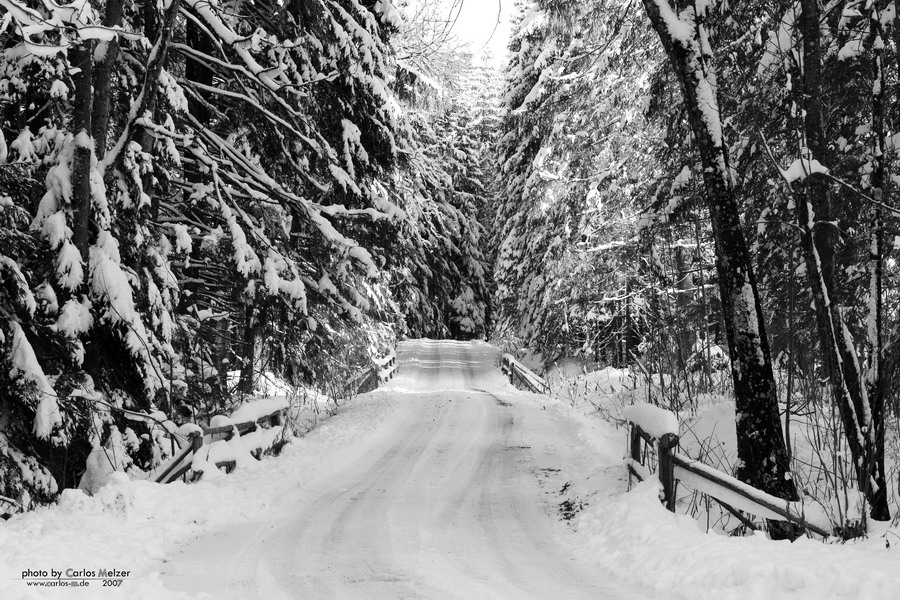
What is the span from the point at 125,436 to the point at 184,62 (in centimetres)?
670

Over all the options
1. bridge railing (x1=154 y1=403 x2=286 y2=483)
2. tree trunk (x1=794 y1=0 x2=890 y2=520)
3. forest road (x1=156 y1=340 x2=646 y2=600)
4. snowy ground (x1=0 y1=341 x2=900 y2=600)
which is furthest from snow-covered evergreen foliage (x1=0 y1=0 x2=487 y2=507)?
tree trunk (x1=794 y1=0 x2=890 y2=520)

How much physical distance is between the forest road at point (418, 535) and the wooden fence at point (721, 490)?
1182mm

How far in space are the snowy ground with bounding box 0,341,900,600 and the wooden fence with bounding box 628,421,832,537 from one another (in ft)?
0.97

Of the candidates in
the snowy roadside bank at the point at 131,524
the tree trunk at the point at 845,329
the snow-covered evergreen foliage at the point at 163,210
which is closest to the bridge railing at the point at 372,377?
the snow-covered evergreen foliage at the point at 163,210

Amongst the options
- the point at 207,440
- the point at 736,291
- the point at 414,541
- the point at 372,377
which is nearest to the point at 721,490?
the point at 736,291

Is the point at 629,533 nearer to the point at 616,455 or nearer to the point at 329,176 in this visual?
the point at 616,455

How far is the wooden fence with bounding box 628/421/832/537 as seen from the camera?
17.8 ft

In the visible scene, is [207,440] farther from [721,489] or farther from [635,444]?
[721,489]

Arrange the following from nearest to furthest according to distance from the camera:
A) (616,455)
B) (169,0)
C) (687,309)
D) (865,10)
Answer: (865,10) < (169,0) < (616,455) < (687,309)

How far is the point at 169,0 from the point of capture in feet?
27.6

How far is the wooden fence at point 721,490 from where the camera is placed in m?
5.42

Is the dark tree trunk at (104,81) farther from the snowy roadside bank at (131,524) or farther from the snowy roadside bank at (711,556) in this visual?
the snowy roadside bank at (711,556)

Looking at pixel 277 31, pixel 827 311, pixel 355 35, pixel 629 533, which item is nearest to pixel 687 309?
pixel 827 311

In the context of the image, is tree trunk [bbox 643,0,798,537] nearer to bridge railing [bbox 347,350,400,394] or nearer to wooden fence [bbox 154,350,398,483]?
wooden fence [bbox 154,350,398,483]
